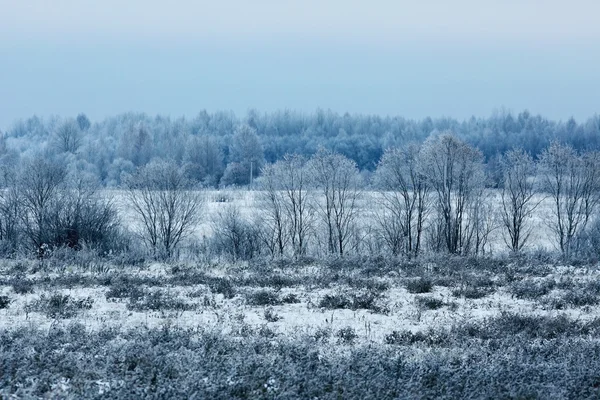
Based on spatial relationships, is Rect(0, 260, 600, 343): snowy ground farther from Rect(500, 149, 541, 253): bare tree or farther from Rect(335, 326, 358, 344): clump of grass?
Rect(500, 149, 541, 253): bare tree

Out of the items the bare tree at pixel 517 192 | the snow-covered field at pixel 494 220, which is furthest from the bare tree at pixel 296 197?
the bare tree at pixel 517 192

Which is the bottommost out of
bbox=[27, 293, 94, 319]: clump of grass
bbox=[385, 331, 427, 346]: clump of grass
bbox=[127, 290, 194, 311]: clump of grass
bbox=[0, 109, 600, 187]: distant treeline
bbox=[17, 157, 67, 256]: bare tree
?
bbox=[385, 331, 427, 346]: clump of grass

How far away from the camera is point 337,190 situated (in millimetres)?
46781

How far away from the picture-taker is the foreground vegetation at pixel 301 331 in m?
5.98

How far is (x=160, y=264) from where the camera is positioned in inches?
699

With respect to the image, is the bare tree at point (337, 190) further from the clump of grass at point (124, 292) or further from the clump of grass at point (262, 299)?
the clump of grass at point (262, 299)

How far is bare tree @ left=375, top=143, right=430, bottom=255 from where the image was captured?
1747 inches

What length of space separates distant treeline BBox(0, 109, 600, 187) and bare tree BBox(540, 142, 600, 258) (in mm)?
33110

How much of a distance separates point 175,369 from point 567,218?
152 feet

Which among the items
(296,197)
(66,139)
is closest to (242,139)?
(66,139)

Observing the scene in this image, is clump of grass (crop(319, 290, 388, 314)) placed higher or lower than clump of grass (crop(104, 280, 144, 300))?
lower

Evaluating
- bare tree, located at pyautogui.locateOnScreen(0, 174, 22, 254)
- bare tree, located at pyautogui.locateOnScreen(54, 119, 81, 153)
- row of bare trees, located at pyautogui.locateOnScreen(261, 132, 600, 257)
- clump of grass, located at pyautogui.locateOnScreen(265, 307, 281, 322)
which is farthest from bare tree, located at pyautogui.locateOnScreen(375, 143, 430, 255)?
bare tree, located at pyautogui.locateOnScreen(54, 119, 81, 153)

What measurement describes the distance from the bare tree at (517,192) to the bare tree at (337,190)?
11542 mm

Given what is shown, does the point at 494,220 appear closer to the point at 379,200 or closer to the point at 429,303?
the point at 379,200
